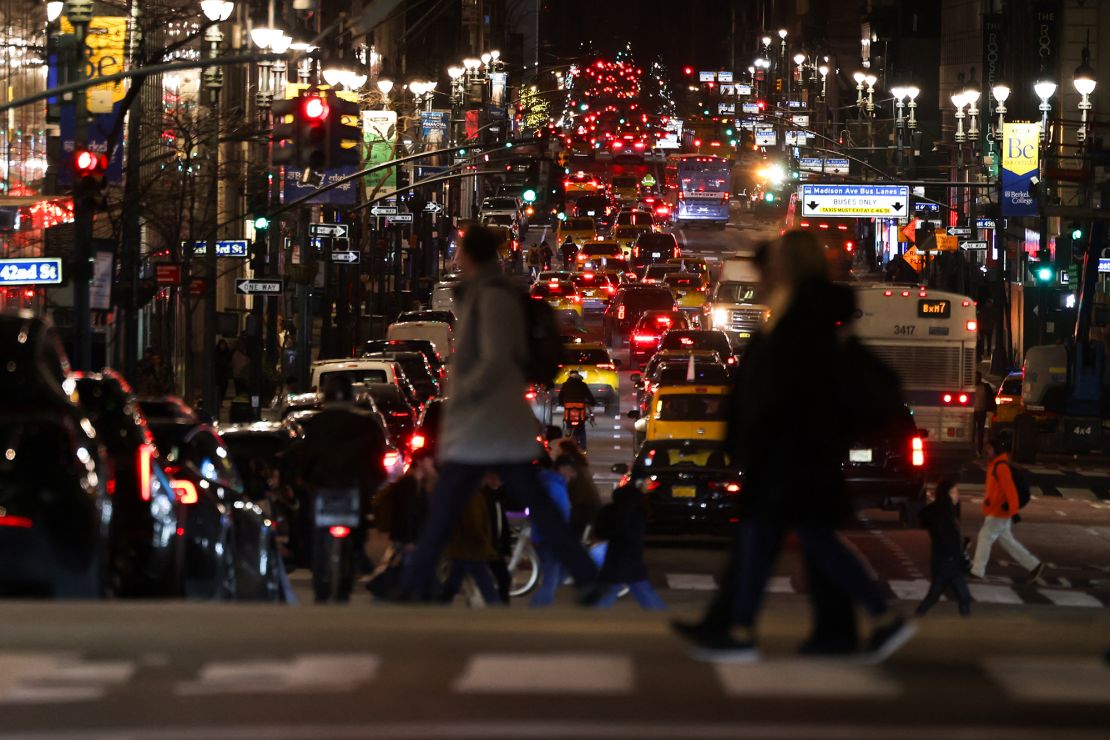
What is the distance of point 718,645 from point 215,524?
607 cm

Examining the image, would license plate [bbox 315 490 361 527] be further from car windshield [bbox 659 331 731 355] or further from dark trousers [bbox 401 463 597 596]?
car windshield [bbox 659 331 731 355]

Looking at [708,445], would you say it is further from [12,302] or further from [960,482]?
[12,302]

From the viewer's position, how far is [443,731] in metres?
6.87

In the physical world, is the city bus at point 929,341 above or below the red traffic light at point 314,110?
below

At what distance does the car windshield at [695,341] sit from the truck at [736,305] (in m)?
5.84

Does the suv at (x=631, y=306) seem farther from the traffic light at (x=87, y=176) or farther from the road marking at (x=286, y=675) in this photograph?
the road marking at (x=286, y=675)

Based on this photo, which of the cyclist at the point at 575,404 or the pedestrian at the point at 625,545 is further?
the cyclist at the point at 575,404

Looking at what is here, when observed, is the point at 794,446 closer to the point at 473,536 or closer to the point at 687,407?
the point at 473,536

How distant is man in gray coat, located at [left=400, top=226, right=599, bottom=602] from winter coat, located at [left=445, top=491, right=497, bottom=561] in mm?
5235

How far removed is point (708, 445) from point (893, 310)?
8.84 metres

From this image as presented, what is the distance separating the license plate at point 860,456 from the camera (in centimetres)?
2761

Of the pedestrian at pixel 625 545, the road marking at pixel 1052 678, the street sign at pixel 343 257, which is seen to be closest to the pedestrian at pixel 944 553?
the pedestrian at pixel 625 545

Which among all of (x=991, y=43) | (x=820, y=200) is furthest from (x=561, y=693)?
(x=991, y=43)

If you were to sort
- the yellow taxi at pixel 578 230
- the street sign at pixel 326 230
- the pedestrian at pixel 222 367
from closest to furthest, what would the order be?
the street sign at pixel 326 230, the pedestrian at pixel 222 367, the yellow taxi at pixel 578 230
